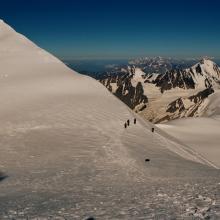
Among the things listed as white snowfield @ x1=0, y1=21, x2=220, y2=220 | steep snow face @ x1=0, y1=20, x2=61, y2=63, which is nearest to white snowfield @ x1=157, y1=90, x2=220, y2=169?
white snowfield @ x1=0, y1=21, x2=220, y2=220

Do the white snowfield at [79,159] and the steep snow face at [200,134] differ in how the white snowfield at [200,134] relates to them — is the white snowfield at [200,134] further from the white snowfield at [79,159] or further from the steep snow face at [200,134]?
the white snowfield at [79,159]

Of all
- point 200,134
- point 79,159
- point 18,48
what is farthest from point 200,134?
point 79,159

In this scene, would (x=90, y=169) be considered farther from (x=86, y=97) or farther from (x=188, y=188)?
(x=86, y=97)

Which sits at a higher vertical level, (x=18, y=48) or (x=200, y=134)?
(x=18, y=48)

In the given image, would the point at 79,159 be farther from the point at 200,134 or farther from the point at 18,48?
the point at 18,48

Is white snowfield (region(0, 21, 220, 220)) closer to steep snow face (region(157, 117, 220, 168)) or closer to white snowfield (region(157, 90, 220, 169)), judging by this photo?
white snowfield (region(157, 90, 220, 169))

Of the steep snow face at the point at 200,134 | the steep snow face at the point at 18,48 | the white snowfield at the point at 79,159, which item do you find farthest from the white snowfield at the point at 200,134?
the steep snow face at the point at 18,48

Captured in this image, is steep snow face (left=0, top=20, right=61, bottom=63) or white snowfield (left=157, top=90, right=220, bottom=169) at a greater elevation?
steep snow face (left=0, top=20, right=61, bottom=63)

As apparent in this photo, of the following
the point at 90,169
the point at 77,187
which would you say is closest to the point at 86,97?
the point at 90,169
